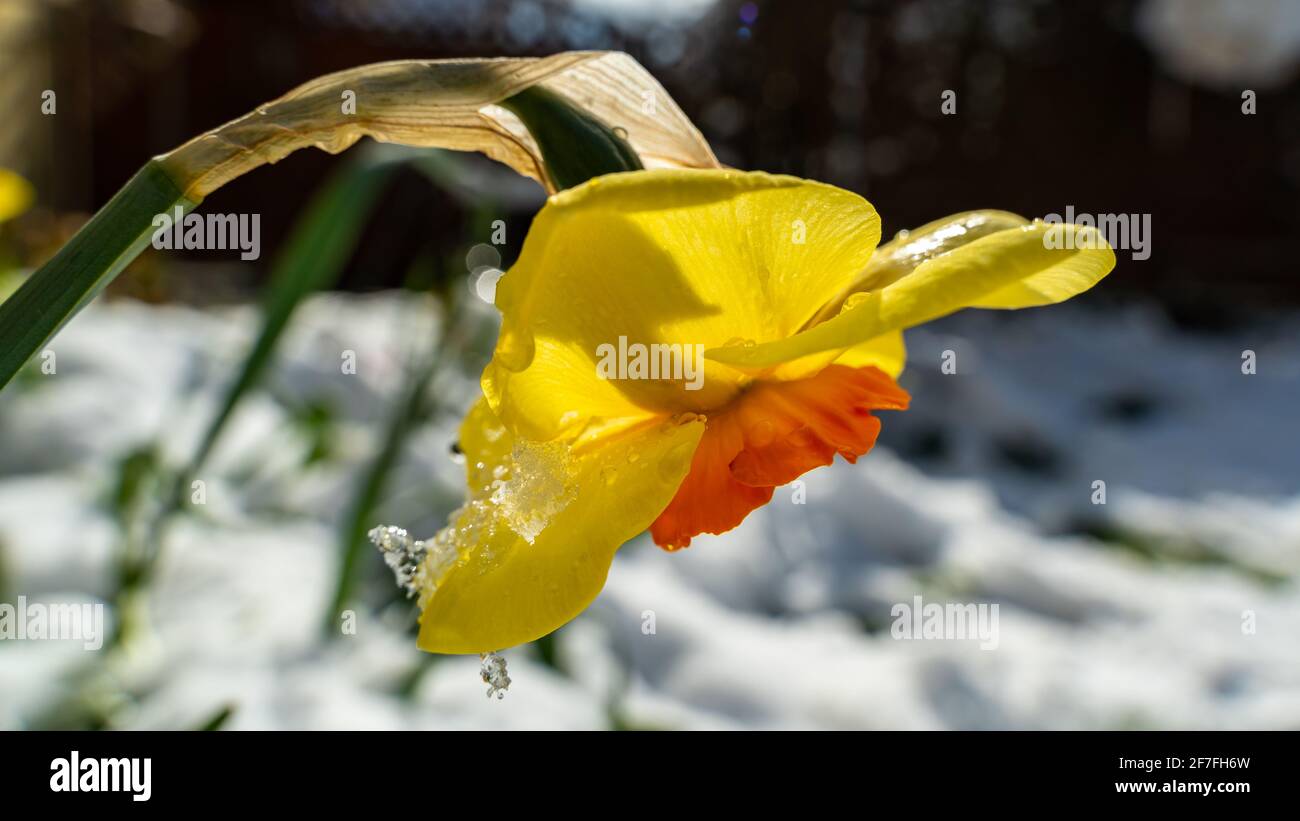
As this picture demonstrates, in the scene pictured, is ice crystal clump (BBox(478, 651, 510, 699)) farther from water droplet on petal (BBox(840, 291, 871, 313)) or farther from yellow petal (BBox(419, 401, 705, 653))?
water droplet on petal (BBox(840, 291, 871, 313))

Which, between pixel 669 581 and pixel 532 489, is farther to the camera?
pixel 669 581

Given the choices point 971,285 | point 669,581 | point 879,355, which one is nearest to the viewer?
point 971,285

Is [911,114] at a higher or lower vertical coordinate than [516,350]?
higher

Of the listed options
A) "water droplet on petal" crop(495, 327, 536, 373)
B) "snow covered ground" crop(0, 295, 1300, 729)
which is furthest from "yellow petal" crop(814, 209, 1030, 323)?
"snow covered ground" crop(0, 295, 1300, 729)

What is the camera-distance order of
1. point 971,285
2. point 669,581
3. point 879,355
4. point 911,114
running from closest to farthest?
point 971,285, point 879,355, point 669,581, point 911,114

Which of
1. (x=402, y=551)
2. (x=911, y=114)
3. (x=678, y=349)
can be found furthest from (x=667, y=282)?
(x=911, y=114)

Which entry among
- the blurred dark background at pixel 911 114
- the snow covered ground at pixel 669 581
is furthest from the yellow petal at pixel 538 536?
the blurred dark background at pixel 911 114

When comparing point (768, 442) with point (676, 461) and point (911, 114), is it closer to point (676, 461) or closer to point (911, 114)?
point (676, 461)

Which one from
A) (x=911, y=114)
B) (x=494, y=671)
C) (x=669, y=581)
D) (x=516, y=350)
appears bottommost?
(x=669, y=581)
